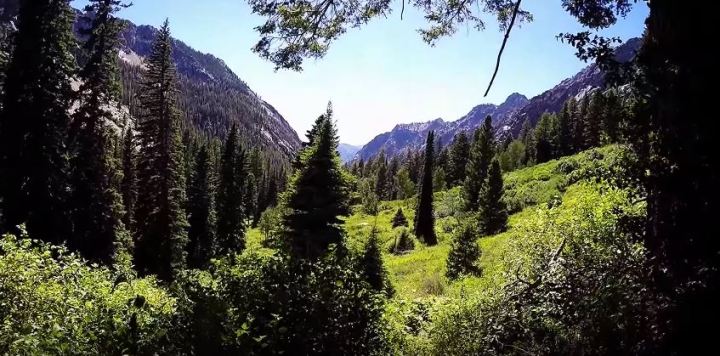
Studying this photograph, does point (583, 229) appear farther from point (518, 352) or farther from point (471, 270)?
point (471, 270)

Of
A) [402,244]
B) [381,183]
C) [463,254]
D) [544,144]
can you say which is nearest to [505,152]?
[544,144]

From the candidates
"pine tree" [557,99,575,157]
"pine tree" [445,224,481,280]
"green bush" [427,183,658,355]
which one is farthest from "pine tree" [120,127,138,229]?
"pine tree" [557,99,575,157]

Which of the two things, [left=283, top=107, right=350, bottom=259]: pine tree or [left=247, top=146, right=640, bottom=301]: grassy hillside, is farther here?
[left=283, top=107, right=350, bottom=259]: pine tree

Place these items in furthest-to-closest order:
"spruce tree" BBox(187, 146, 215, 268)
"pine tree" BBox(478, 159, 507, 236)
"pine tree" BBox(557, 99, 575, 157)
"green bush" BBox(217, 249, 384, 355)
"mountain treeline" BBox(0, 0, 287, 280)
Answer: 1. "pine tree" BBox(557, 99, 575, 157)
2. "spruce tree" BBox(187, 146, 215, 268)
3. "pine tree" BBox(478, 159, 507, 236)
4. "mountain treeline" BBox(0, 0, 287, 280)
5. "green bush" BBox(217, 249, 384, 355)

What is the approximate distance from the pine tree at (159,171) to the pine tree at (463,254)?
14770mm

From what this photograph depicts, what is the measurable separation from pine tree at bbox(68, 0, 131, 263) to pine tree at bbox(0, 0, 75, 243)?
4.09ft

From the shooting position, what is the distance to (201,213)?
133ft

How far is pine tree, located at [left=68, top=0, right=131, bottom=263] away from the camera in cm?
2219

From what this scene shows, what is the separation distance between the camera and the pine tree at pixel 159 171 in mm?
26812

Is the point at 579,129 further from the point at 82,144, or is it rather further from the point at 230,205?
the point at 82,144

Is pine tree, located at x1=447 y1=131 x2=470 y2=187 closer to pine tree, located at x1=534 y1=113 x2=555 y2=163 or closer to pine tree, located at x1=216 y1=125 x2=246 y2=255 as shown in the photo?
pine tree, located at x1=534 y1=113 x2=555 y2=163

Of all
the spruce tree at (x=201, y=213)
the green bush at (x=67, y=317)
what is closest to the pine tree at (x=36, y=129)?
the green bush at (x=67, y=317)

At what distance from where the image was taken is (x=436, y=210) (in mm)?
64062

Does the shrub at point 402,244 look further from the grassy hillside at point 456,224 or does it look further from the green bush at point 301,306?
the green bush at point 301,306
